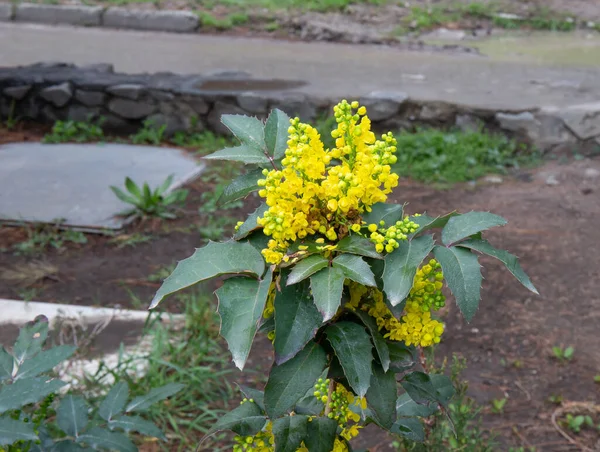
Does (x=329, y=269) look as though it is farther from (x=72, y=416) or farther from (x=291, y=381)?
(x=72, y=416)

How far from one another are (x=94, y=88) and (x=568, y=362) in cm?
461

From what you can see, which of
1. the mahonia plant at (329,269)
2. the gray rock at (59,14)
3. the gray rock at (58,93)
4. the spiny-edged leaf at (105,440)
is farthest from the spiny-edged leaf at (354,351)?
the gray rock at (59,14)

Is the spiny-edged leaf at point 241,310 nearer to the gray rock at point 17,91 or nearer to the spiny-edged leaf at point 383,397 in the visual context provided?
the spiny-edged leaf at point 383,397

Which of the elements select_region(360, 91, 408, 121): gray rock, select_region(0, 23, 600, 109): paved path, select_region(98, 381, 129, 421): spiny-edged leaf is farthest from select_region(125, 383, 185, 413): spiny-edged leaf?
select_region(0, 23, 600, 109): paved path

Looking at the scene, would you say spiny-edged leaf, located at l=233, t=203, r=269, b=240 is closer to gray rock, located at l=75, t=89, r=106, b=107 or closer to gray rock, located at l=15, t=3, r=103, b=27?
gray rock, located at l=75, t=89, r=106, b=107

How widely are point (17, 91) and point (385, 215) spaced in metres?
5.74

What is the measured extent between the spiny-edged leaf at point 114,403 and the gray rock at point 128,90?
15.1ft

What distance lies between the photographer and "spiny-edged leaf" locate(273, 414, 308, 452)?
4.55 ft

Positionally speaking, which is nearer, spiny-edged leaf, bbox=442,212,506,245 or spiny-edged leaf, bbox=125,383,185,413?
spiny-edged leaf, bbox=442,212,506,245

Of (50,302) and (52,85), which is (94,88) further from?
(50,302)

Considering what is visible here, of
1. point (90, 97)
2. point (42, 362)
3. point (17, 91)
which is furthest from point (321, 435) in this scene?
point (17, 91)

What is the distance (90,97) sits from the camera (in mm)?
6301

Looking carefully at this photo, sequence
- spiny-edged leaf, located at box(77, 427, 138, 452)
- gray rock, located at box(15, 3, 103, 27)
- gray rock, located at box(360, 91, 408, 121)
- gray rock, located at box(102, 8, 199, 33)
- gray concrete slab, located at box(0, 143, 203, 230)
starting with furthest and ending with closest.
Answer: gray rock, located at box(15, 3, 103, 27)
gray rock, located at box(102, 8, 199, 33)
gray rock, located at box(360, 91, 408, 121)
gray concrete slab, located at box(0, 143, 203, 230)
spiny-edged leaf, located at box(77, 427, 138, 452)

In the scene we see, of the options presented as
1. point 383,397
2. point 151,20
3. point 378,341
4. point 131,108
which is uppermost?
point 378,341
